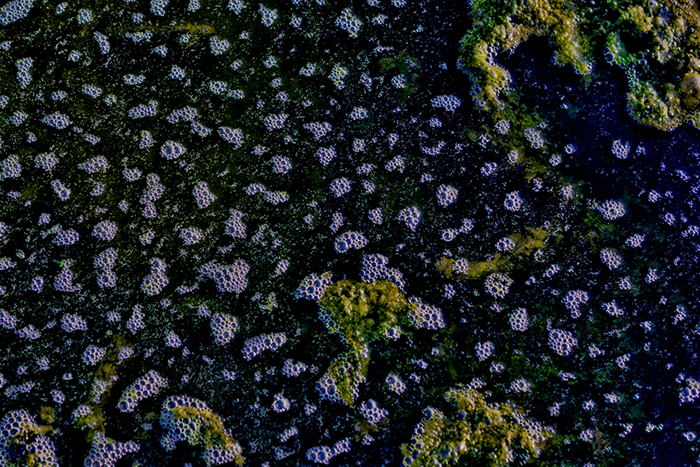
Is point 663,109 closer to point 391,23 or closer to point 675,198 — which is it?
point 675,198

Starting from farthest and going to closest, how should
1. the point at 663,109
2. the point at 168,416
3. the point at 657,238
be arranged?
the point at 663,109 < the point at 657,238 < the point at 168,416

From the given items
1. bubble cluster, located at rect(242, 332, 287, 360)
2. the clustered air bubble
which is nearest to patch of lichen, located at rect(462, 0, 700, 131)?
the clustered air bubble

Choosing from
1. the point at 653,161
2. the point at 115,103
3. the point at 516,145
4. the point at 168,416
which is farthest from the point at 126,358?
the point at 653,161

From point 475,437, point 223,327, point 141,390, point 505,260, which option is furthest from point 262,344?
point 505,260

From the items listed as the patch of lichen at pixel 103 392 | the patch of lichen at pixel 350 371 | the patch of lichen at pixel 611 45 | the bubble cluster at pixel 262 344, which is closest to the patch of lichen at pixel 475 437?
the patch of lichen at pixel 350 371

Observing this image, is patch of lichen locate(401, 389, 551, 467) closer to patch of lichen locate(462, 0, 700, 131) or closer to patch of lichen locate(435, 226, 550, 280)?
patch of lichen locate(435, 226, 550, 280)
